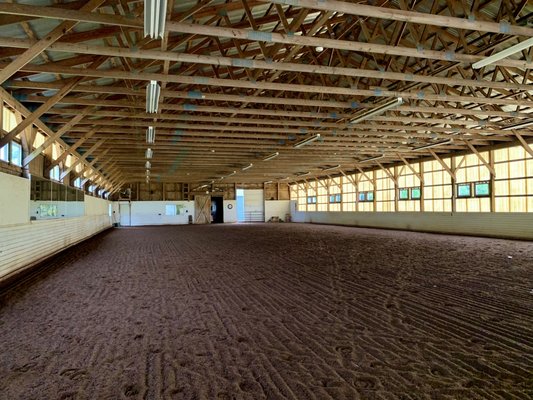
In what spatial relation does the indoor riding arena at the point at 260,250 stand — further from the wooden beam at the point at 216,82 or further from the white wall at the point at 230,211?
the white wall at the point at 230,211

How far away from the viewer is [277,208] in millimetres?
40531

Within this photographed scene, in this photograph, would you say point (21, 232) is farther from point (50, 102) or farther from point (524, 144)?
point (524, 144)

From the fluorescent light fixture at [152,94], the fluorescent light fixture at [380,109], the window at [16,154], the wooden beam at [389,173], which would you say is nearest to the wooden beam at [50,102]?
the window at [16,154]

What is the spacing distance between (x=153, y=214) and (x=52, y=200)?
24.1m

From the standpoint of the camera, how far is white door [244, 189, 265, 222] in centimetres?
4016

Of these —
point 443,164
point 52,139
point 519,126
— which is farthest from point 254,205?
point 52,139

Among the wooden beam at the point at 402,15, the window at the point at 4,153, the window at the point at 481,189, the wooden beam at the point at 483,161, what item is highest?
the wooden beam at the point at 402,15

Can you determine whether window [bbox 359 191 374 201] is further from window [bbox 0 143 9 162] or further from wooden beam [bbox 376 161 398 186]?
window [bbox 0 143 9 162]

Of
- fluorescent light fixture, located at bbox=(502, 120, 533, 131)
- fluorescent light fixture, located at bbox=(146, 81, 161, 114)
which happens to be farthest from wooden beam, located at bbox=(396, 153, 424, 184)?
fluorescent light fixture, located at bbox=(146, 81, 161, 114)

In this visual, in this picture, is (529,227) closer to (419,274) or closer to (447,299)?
(419,274)

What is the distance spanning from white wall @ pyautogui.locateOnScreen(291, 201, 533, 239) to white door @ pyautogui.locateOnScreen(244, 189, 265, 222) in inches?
489

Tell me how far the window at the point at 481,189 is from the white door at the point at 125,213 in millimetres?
29281

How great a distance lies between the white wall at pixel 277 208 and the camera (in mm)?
40344

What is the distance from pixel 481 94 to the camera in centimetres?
1322
